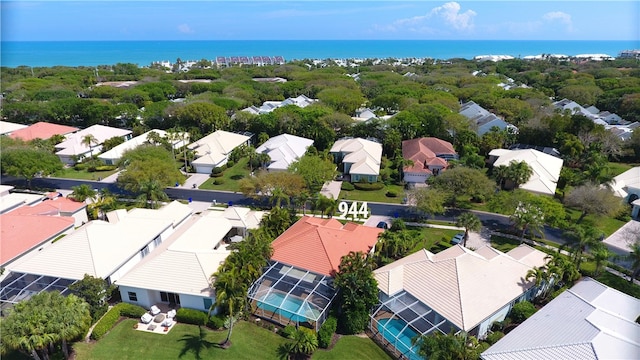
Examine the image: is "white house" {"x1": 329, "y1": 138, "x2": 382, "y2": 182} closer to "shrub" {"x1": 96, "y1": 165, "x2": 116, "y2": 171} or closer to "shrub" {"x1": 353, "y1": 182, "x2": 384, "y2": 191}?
"shrub" {"x1": 353, "y1": 182, "x2": 384, "y2": 191}

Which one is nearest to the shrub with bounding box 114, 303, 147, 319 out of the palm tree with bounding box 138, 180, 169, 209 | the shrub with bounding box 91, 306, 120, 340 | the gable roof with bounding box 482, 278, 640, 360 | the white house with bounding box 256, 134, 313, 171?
the shrub with bounding box 91, 306, 120, 340

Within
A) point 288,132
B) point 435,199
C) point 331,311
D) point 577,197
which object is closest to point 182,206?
point 331,311

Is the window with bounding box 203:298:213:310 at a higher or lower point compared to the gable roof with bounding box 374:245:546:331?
lower

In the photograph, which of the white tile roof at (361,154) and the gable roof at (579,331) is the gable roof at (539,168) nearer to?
the white tile roof at (361,154)

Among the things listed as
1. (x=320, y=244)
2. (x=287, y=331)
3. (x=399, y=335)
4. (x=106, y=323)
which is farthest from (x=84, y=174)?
(x=399, y=335)

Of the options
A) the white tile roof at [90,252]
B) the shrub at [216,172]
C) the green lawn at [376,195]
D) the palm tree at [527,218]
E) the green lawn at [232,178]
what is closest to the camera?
the white tile roof at [90,252]

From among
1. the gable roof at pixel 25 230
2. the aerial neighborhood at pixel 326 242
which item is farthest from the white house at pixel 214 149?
the gable roof at pixel 25 230
